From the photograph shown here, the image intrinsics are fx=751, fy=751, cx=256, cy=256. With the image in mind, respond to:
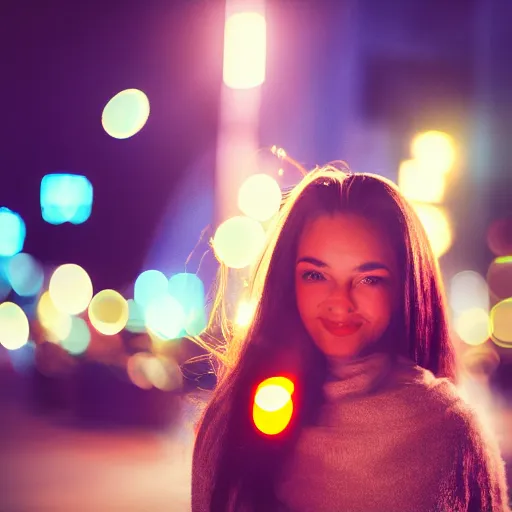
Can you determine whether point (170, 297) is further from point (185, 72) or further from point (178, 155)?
point (185, 72)

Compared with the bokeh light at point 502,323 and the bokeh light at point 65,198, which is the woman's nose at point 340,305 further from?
the bokeh light at point 65,198

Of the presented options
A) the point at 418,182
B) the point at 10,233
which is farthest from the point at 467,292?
the point at 10,233

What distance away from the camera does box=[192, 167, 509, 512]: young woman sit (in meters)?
2.24

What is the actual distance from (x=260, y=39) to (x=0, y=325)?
18465 millimetres

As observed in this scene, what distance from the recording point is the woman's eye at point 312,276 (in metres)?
2.57

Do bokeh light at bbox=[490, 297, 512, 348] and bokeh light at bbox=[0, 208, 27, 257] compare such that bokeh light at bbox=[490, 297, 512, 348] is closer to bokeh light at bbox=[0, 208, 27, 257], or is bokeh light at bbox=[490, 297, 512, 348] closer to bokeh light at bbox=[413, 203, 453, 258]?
bokeh light at bbox=[413, 203, 453, 258]

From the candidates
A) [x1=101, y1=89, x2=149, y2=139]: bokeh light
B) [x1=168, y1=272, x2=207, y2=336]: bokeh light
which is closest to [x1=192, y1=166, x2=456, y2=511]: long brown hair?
[x1=168, y1=272, x2=207, y2=336]: bokeh light

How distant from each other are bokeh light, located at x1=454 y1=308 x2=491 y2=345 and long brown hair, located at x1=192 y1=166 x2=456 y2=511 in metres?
17.7

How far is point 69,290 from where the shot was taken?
25953 millimetres

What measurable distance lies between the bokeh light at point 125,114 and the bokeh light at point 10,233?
7.58 metres

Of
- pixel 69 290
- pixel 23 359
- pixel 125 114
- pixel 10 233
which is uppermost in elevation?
pixel 10 233

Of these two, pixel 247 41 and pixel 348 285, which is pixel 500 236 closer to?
pixel 247 41

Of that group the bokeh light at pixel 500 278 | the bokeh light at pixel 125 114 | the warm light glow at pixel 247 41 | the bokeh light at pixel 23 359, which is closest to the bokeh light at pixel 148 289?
the bokeh light at pixel 23 359

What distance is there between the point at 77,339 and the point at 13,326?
9540 mm
